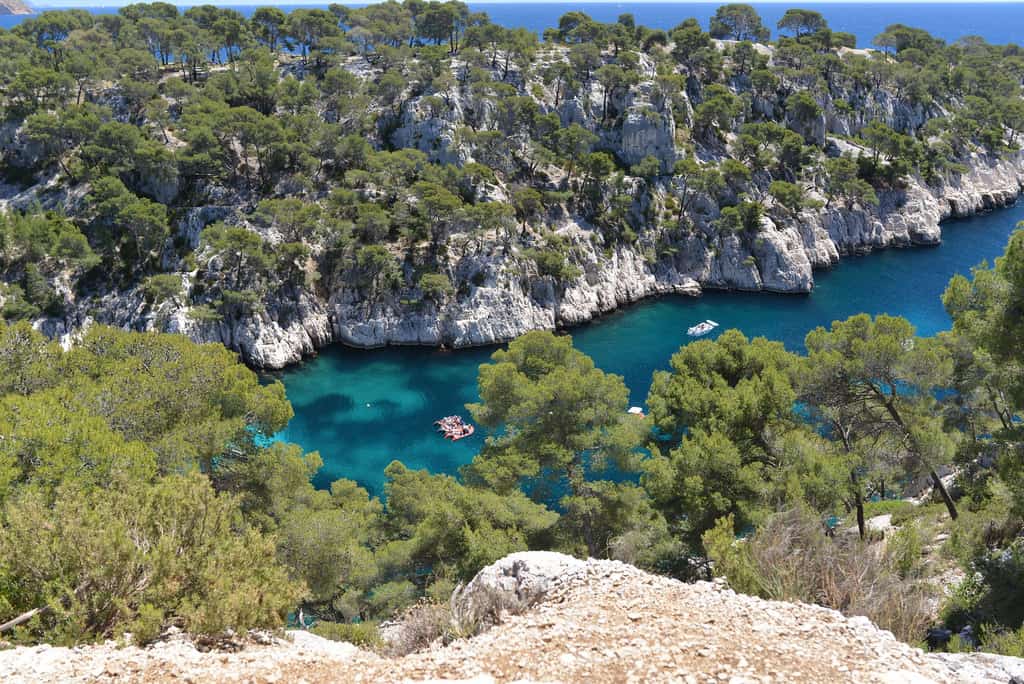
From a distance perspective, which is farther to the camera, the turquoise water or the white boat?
the white boat

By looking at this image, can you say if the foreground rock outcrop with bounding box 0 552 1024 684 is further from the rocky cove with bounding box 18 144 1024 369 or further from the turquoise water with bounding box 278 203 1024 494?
the rocky cove with bounding box 18 144 1024 369

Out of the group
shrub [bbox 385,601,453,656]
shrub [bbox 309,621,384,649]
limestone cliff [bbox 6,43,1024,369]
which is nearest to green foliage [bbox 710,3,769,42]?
limestone cliff [bbox 6,43,1024,369]

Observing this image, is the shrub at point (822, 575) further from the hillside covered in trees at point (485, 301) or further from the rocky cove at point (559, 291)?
the rocky cove at point (559, 291)

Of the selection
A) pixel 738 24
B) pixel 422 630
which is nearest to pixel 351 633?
pixel 422 630

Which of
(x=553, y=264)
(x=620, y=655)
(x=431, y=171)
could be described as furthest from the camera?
(x=431, y=171)

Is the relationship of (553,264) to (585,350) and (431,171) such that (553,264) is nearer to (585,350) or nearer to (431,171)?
(585,350)

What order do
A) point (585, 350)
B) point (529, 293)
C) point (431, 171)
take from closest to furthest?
1. point (585, 350)
2. point (529, 293)
3. point (431, 171)
